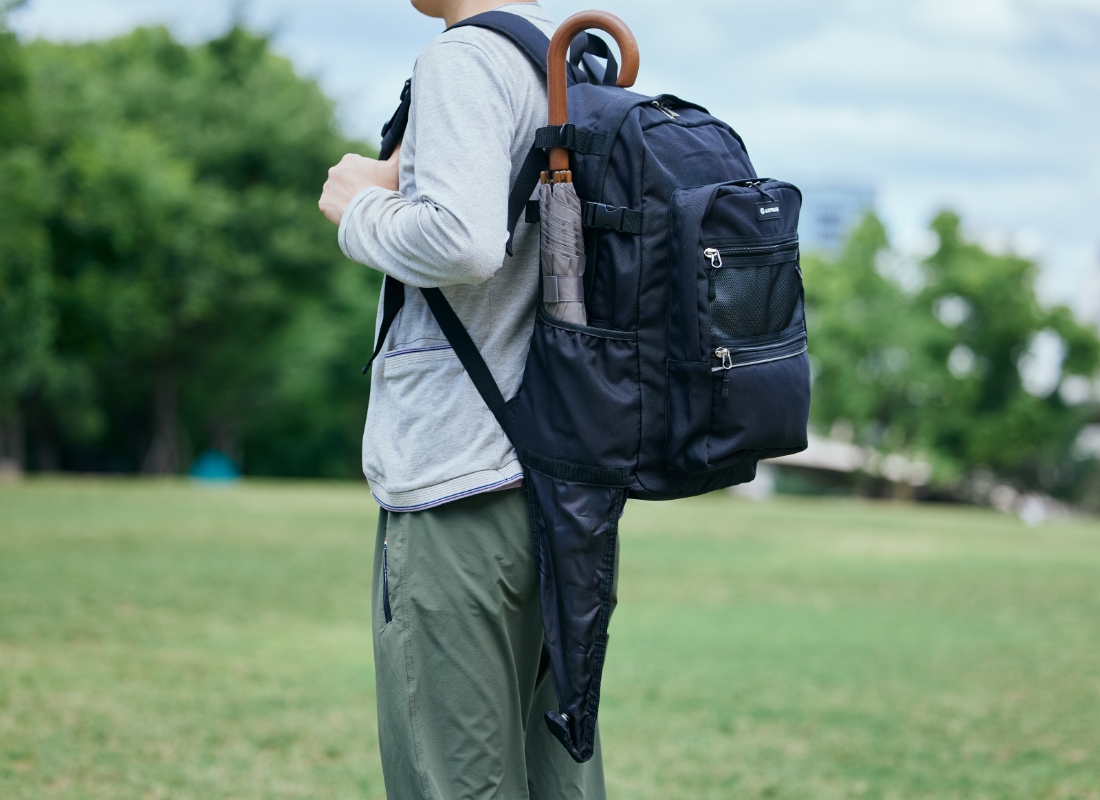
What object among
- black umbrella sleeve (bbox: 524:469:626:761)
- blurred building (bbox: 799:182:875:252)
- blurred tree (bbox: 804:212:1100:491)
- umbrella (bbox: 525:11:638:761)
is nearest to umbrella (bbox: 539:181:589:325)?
umbrella (bbox: 525:11:638:761)

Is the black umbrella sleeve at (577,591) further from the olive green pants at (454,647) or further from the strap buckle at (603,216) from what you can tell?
the strap buckle at (603,216)

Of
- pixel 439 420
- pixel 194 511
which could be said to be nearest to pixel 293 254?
pixel 194 511

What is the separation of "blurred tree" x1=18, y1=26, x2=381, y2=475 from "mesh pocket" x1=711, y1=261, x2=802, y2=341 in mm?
20180

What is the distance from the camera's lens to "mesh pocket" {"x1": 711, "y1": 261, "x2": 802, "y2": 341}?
5.98 ft

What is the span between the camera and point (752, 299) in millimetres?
1854

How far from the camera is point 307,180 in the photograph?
90.2 feet

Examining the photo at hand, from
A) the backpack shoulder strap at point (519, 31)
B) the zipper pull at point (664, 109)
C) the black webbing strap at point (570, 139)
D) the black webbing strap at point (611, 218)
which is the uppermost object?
the backpack shoulder strap at point (519, 31)

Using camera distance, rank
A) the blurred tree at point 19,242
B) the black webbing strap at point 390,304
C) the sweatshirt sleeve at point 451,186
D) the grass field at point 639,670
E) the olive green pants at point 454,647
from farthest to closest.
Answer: the blurred tree at point 19,242, the grass field at point 639,670, the black webbing strap at point 390,304, the olive green pants at point 454,647, the sweatshirt sleeve at point 451,186

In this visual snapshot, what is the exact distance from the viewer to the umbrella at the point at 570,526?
184 cm

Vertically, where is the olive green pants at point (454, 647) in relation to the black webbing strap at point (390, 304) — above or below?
below

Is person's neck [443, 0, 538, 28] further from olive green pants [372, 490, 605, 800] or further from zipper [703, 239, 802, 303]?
olive green pants [372, 490, 605, 800]

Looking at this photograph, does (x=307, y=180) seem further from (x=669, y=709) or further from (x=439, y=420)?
(x=439, y=420)

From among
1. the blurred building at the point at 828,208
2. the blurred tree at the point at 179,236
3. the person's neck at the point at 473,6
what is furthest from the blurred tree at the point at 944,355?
the blurred building at the point at 828,208

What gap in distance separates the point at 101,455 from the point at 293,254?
48.1 ft
